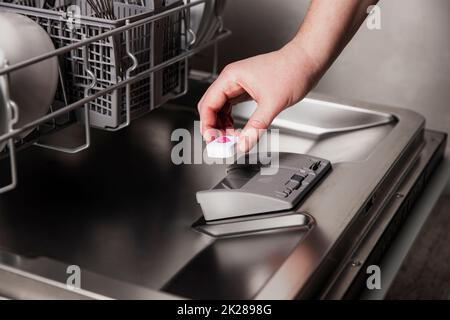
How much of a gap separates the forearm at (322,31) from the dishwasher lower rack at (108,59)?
15cm

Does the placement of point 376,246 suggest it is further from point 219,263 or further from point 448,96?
point 448,96

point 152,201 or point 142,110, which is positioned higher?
point 142,110

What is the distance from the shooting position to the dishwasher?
2.33ft

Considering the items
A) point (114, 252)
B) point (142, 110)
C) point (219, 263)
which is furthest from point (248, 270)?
point (142, 110)

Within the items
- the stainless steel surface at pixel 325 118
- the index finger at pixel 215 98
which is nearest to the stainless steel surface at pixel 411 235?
the stainless steel surface at pixel 325 118

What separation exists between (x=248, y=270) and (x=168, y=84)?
32 cm

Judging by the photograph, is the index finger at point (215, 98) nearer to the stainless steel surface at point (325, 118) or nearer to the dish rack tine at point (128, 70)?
the dish rack tine at point (128, 70)

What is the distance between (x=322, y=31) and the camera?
899 millimetres

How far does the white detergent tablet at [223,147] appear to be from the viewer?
0.84m

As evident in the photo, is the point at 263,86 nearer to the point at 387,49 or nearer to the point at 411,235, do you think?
the point at 411,235
